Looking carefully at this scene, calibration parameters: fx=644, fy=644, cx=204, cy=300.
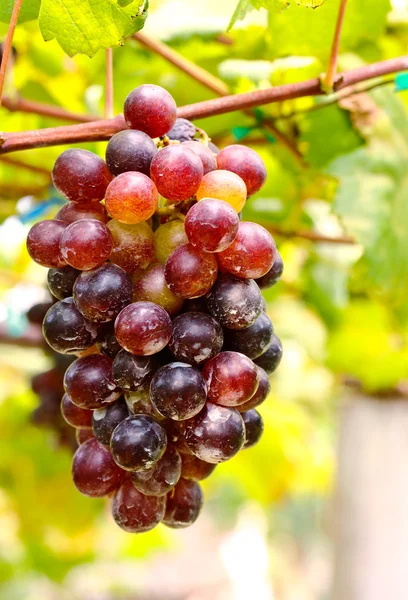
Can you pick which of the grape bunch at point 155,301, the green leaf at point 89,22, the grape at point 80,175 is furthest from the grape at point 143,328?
the green leaf at point 89,22

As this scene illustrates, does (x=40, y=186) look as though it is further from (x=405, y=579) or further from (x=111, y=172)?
(x=405, y=579)

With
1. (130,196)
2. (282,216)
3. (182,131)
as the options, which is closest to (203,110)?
(182,131)

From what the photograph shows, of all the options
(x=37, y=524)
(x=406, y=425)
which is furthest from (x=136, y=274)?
(x=37, y=524)

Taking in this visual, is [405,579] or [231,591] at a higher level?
[405,579]

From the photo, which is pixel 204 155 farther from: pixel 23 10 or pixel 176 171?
pixel 23 10

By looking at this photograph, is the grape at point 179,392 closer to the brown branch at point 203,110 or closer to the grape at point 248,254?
the grape at point 248,254
